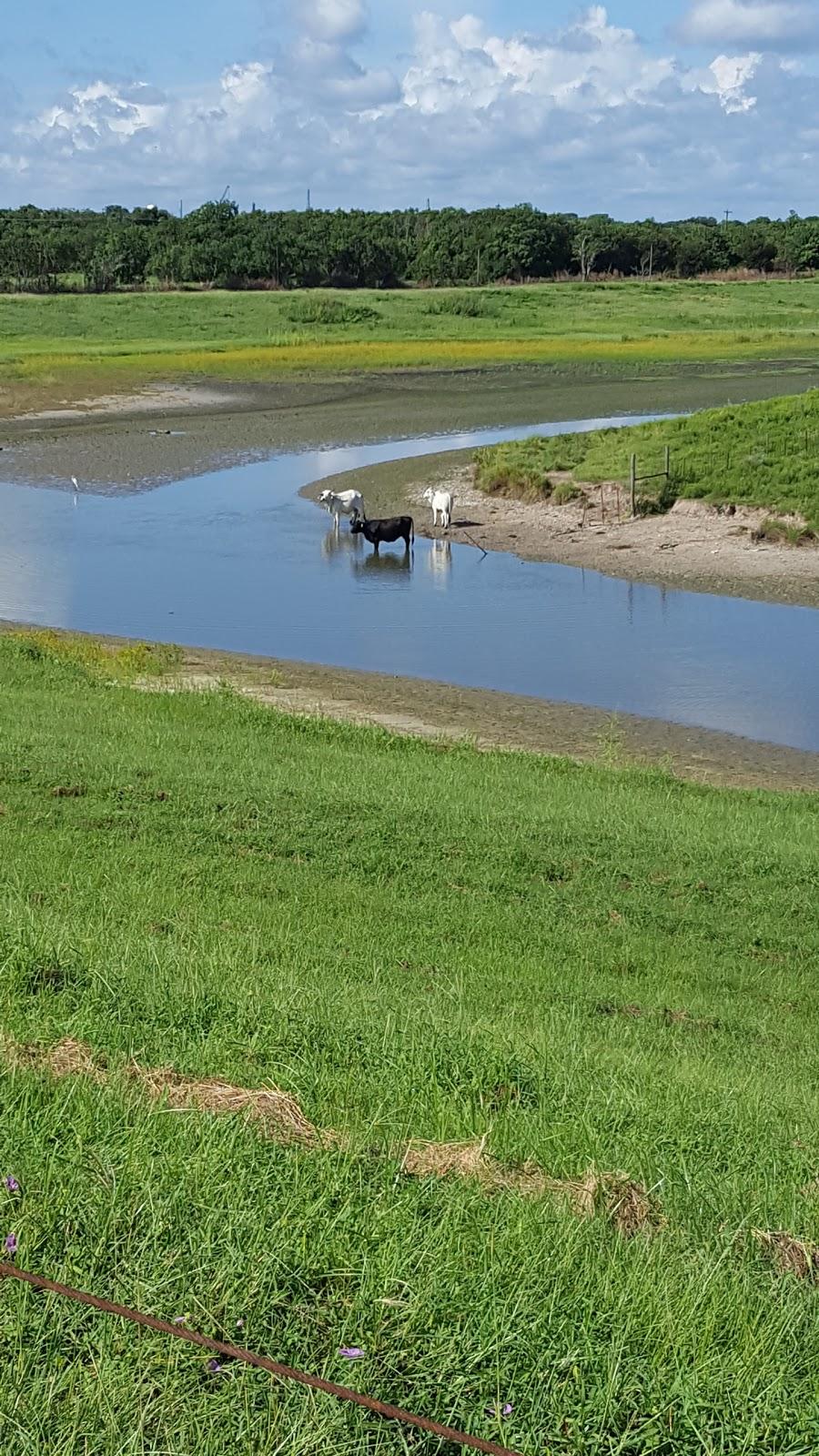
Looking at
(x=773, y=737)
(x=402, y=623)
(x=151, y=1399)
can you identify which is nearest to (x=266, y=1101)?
(x=151, y=1399)

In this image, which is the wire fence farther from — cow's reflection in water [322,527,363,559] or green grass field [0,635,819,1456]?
cow's reflection in water [322,527,363,559]

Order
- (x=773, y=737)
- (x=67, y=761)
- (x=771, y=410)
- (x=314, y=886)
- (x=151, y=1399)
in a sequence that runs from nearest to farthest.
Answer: (x=151, y=1399), (x=314, y=886), (x=67, y=761), (x=773, y=737), (x=771, y=410)

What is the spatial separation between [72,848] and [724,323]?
93.0 metres

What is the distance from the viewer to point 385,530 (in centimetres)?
3400

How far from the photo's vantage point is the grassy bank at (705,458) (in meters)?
35.1

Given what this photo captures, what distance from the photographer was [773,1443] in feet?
10.9

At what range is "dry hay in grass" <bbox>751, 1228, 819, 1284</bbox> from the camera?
168 inches

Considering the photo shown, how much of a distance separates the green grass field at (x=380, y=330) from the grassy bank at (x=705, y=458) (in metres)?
30.5

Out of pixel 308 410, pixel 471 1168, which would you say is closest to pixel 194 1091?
pixel 471 1168

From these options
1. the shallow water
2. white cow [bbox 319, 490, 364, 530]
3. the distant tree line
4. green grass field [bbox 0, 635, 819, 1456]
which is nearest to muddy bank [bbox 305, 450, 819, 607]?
the shallow water

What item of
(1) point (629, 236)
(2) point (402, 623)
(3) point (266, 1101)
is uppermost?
(1) point (629, 236)

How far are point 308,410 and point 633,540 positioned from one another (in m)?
30.4

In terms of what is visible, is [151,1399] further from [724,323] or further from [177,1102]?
[724,323]

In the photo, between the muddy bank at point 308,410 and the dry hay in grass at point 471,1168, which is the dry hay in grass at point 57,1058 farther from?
the muddy bank at point 308,410
